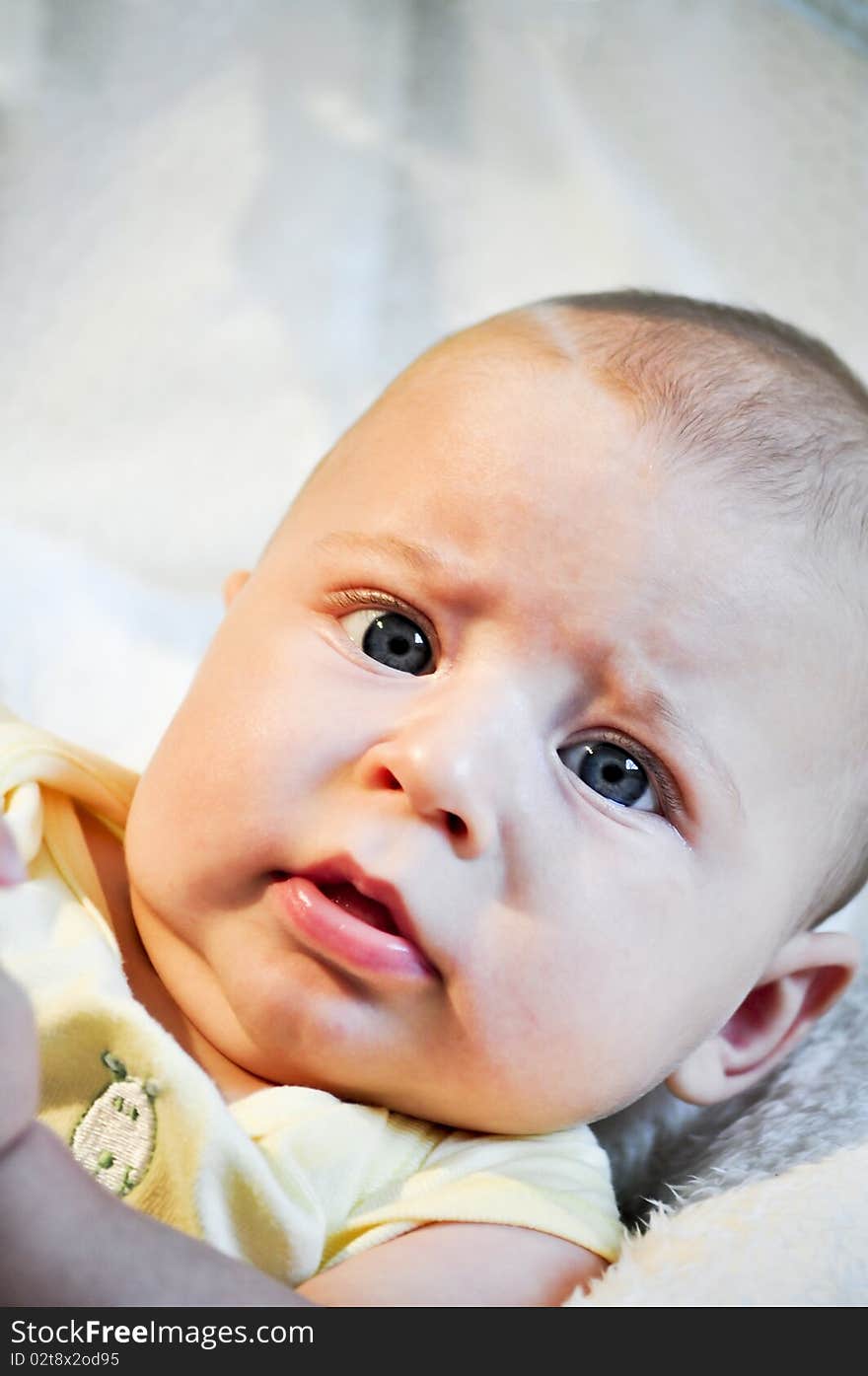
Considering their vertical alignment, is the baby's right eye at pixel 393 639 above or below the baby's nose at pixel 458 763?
above

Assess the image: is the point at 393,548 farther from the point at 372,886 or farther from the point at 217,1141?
the point at 217,1141

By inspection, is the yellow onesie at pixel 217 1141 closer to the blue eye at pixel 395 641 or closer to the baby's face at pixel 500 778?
the baby's face at pixel 500 778

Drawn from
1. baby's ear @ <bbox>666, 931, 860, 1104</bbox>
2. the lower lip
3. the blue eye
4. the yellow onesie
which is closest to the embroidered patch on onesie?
the yellow onesie

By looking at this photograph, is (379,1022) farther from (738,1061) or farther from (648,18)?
(648,18)

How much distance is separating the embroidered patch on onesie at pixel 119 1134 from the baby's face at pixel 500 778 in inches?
3.2

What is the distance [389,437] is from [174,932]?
1.27 ft

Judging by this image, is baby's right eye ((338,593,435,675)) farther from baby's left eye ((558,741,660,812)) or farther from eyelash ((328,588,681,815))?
baby's left eye ((558,741,660,812))

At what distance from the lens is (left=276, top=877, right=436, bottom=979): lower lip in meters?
0.88

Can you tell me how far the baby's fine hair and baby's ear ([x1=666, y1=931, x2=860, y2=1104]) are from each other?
0.03 metres

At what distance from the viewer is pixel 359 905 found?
91cm

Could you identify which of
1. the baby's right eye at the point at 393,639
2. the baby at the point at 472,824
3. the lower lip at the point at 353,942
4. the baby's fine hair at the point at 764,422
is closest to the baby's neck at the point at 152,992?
the baby at the point at 472,824

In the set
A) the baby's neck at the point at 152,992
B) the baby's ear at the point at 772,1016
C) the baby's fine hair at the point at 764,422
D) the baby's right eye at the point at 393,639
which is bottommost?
the baby's neck at the point at 152,992

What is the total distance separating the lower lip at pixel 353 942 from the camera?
0.88 metres

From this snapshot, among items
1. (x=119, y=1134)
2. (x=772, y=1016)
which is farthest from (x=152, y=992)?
(x=772, y=1016)
